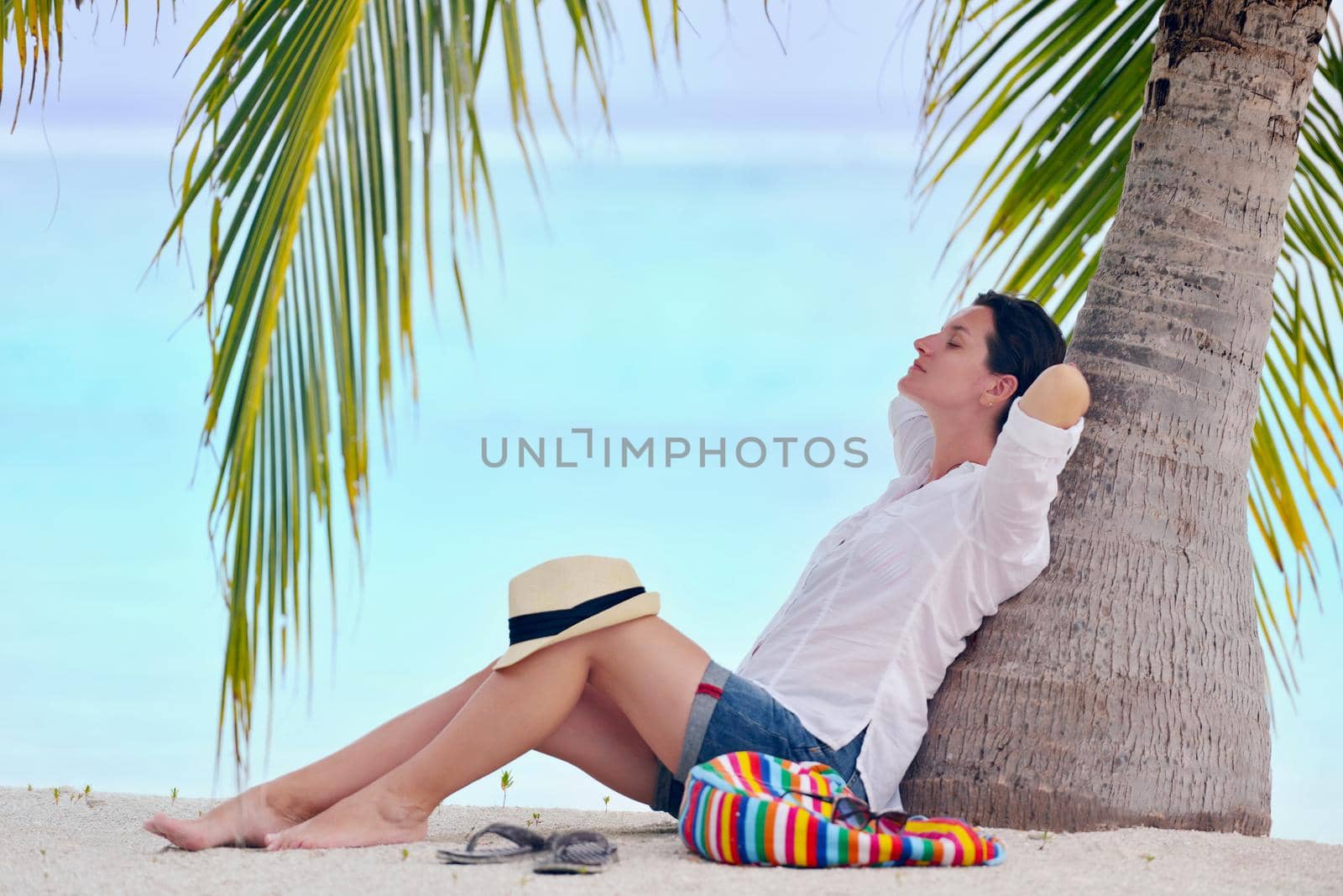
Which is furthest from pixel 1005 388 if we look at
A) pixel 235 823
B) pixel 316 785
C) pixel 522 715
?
pixel 235 823

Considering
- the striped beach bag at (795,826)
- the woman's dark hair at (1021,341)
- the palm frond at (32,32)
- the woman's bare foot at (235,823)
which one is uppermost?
the palm frond at (32,32)

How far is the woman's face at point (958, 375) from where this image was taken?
2.42 metres

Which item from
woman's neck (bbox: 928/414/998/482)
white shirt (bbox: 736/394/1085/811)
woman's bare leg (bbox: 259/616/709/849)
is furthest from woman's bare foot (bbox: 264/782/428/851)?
woman's neck (bbox: 928/414/998/482)

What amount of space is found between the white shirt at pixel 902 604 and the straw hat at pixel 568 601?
33 cm

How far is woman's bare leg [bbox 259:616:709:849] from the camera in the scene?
6.73ft

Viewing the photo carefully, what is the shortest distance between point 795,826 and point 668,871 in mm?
207

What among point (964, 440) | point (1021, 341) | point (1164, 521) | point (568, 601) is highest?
point (1021, 341)

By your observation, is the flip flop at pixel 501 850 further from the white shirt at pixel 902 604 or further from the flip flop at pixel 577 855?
the white shirt at pixel 902 604

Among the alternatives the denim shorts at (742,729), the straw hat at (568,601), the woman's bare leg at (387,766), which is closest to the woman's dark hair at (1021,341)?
the denim shorts at (742,729)

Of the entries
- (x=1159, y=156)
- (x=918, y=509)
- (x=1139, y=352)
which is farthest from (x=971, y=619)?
(x=1159, y=156)

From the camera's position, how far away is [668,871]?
1777mm

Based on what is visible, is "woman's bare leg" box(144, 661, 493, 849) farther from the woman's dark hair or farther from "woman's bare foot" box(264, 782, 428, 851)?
the woman's dark hair

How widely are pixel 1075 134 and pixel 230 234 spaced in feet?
7.54

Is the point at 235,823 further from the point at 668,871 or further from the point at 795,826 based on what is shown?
the point at 795,826
